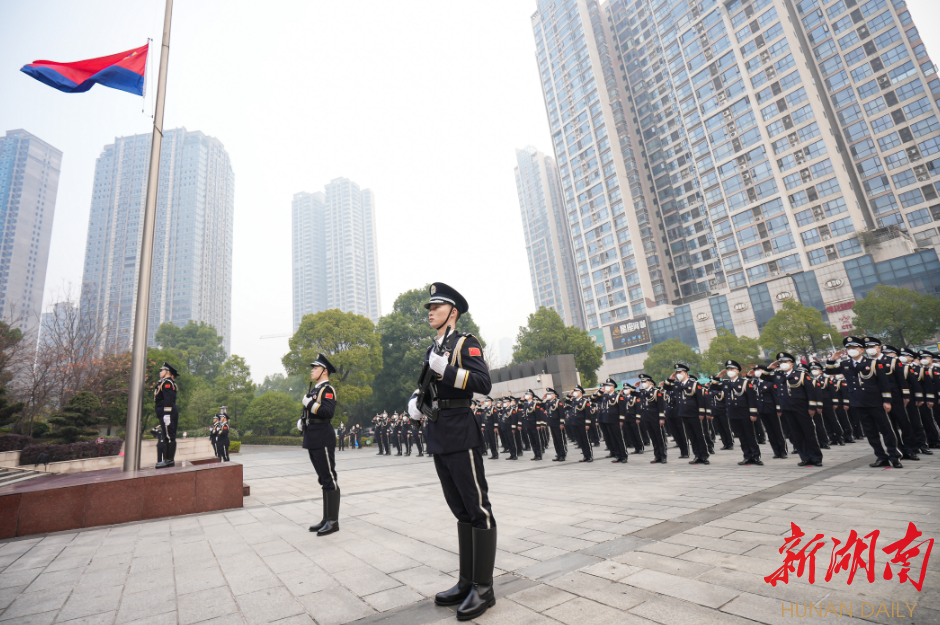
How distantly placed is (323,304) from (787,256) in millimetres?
129202

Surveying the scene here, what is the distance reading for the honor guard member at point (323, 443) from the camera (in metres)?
5.46

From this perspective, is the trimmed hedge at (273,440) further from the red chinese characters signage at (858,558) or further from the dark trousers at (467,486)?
the red chinese characters signage at (858,558)

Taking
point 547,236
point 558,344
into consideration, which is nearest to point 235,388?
point 558,344

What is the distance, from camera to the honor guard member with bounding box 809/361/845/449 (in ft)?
33.5

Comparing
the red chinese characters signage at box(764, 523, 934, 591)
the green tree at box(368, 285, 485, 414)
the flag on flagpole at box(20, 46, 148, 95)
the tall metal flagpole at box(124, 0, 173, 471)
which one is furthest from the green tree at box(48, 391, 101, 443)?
the green tree at box(368, 285, 485, 414)

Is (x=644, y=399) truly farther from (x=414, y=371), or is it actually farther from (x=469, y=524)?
(x=414, y=371)

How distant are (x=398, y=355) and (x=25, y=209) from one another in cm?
5898

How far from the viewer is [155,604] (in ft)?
10.7

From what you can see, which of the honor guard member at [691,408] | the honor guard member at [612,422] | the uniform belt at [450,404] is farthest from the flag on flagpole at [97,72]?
the honor guard member at [691,408]

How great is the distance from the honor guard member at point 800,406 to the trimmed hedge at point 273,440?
31.7 m

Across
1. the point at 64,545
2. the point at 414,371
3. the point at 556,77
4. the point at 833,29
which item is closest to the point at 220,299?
the point at 414,371

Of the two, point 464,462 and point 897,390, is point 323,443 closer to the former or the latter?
point 464,462

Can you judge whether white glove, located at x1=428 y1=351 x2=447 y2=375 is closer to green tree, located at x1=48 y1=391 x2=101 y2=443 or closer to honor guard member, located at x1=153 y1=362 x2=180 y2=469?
honor guard member, located at x1=153 y1=362 x2=180 y2=469

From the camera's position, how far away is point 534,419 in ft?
48.1
